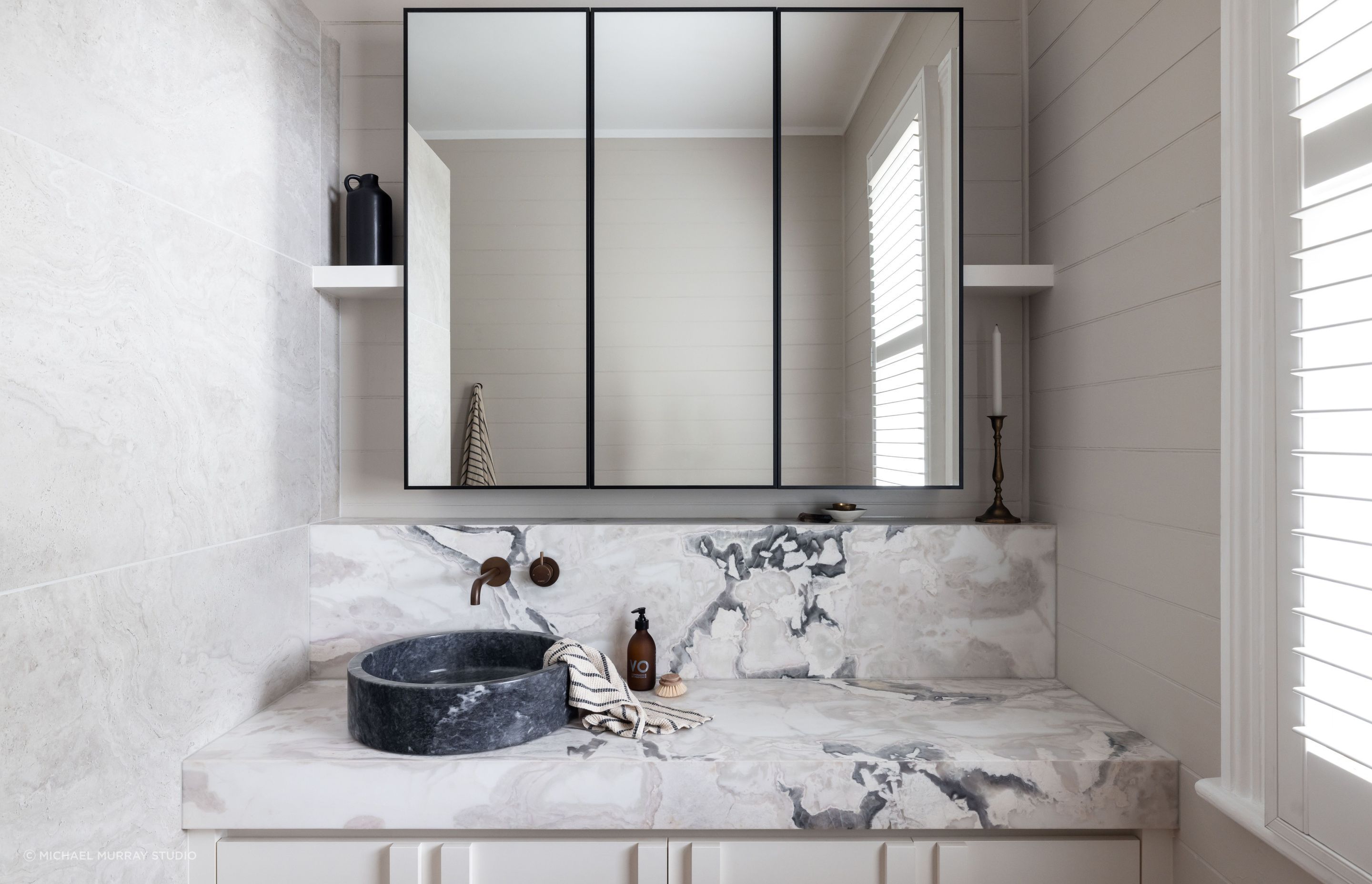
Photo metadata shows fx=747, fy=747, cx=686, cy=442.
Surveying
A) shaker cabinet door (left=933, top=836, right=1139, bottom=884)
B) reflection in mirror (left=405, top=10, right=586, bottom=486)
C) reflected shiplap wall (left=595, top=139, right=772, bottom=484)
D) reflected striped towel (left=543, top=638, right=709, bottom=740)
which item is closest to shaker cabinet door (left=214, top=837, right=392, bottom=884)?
reflected striped towel (left=543, top=638, right=709, bottom=740)

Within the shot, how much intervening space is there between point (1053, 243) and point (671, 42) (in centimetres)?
95

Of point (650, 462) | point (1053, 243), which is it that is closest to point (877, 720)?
point (650, 462)

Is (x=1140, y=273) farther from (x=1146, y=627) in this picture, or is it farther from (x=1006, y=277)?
(x=1146, y=627)

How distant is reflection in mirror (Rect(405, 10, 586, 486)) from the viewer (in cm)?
167

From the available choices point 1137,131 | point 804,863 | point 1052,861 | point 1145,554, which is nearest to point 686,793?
point 804,863

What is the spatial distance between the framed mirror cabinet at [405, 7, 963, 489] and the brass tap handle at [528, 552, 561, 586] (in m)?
0.19

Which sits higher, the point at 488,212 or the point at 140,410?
the point at 488,212

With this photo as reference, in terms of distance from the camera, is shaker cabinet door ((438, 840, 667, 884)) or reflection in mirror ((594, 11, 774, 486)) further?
reflection in mirror ((594, 11, 774, 486))

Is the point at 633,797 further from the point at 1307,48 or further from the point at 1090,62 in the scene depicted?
the point at 1090,62

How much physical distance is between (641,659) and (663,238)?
0.92m

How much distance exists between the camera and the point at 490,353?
5.53 feet

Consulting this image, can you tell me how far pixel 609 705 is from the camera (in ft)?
4.44

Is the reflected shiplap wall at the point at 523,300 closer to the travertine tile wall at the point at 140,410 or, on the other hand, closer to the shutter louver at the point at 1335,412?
the travertine tile wall at the point at 140,410

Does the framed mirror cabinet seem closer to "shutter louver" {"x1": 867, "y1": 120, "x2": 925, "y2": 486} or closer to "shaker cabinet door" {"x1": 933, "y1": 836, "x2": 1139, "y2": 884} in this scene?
"shutter louver" {"x1": 867, "y1": 120, "x2": 925, "y2": 486}
